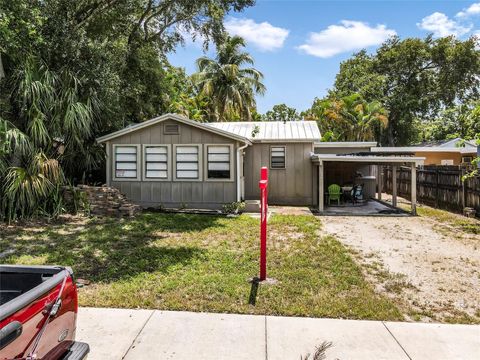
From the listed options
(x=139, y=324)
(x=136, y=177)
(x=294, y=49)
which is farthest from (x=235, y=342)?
(x=294, y=49)

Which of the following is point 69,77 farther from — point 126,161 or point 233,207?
point 233,207

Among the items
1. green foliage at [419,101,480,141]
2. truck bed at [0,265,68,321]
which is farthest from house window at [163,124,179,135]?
green foliage at [419,101,480,141]

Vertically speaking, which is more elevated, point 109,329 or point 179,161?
point 179,161

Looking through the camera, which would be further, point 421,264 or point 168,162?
point 168,162

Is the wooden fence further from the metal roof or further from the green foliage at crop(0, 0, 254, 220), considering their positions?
the green foliage at crop(0, 0, 254, 220)

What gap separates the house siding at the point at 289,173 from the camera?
48.5 ft

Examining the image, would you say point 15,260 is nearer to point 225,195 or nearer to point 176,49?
point 225,195

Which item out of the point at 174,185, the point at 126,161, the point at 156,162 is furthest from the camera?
the point at 126,161

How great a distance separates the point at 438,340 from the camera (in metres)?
3.76

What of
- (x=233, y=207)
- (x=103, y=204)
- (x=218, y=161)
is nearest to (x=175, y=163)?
(x=218, y=161)

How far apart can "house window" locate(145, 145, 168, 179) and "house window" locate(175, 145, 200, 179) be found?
416 mm

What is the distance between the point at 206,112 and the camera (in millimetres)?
26469

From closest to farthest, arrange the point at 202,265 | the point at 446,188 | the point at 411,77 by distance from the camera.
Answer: the point at 202,265 → the point at 446,188 → the point at 411,77

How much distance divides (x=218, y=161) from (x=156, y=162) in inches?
83.4
